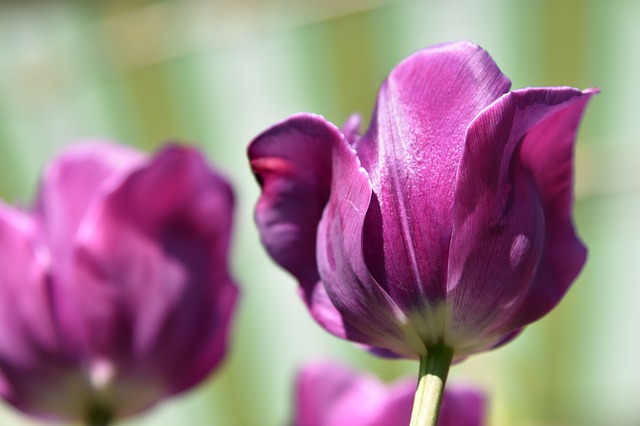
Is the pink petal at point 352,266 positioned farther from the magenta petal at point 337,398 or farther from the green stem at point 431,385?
the magenta petal at point 337,398

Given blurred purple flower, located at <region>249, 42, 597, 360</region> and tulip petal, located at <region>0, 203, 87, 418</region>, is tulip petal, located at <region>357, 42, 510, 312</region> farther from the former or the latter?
tulip petal, located at <region>0, 203, 87, 418</region>

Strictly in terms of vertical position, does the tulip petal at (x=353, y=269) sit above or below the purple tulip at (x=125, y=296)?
above

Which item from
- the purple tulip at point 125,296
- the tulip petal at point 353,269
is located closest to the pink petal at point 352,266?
the tulip petal at point 353,269

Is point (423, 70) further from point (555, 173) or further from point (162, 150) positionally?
point (162, 150)

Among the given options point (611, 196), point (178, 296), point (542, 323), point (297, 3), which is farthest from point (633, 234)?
point (178, 296)

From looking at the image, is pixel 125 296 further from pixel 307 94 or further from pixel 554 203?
pixel 307 94

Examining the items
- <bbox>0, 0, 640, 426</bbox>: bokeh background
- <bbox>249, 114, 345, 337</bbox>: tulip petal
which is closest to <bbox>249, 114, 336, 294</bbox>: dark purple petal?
<bbox>249, 114, 345, 337</bbox>: tulip petal

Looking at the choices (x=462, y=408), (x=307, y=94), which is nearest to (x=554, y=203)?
(x=462, y=408)

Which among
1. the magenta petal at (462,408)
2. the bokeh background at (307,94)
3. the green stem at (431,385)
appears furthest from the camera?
the bokeh background at (307,94)
